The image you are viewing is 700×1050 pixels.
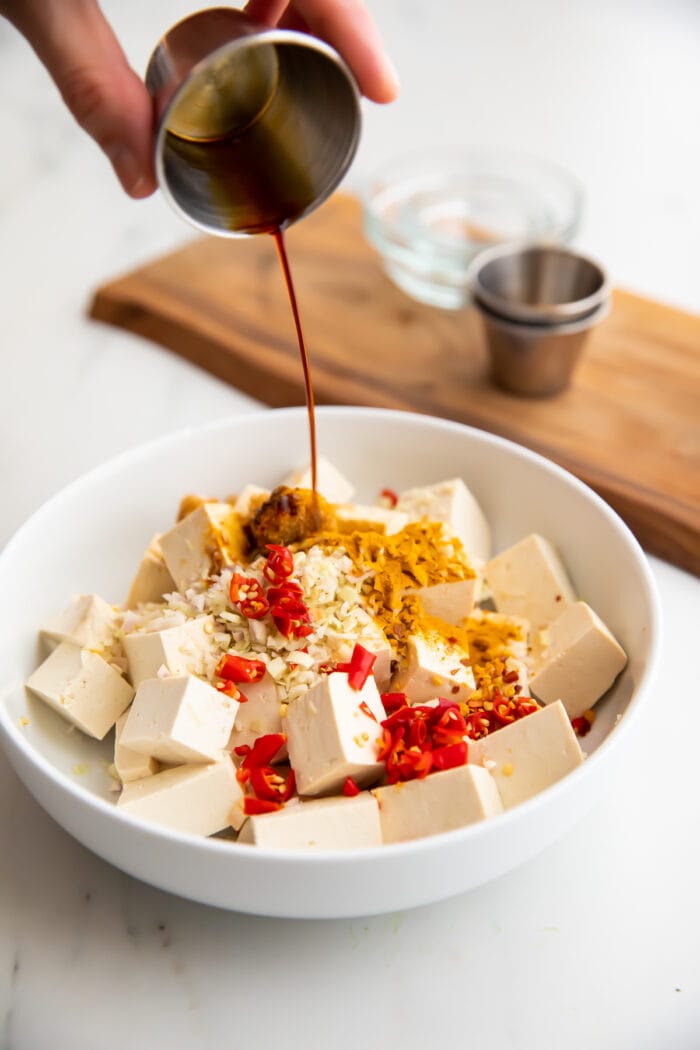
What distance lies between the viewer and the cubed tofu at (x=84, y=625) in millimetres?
1975

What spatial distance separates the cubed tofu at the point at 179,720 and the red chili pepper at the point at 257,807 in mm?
96

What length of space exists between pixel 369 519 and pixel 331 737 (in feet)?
1.98

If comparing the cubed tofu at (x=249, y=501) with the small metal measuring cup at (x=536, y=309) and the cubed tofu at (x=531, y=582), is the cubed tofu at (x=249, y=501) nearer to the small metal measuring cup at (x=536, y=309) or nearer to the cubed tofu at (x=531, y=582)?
the cubed tofu at (x=531, y=582)

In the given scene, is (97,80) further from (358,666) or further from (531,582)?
(531,582)

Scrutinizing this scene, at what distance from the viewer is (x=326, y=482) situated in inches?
91.5

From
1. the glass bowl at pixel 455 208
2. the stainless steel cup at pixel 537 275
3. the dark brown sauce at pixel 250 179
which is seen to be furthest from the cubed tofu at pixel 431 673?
the glass bowl at pixel 455 208

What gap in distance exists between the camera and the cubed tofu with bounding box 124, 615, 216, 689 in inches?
73.0

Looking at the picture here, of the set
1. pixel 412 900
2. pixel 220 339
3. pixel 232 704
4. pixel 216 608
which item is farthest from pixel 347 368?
pixel 412 900

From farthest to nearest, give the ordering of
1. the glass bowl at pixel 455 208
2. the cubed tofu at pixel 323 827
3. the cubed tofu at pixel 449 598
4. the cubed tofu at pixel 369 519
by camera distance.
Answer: the glass bowl at pixel 455 208 < the cubed tofu at pixel 369 519 < the cubed tofu at pixel 449 598 < the cubed tofu at pixel 323 827

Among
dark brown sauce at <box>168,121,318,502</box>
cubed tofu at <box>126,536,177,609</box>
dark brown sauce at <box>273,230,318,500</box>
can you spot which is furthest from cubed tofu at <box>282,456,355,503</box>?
dark brown sauce at <box>168,121,318,502</box>

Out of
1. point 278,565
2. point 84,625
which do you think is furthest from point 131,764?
point 278,565

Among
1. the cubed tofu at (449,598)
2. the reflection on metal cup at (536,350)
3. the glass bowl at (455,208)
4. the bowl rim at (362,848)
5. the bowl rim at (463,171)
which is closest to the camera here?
the bowl rim at (362,848)

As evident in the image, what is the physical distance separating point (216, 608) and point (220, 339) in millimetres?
1382

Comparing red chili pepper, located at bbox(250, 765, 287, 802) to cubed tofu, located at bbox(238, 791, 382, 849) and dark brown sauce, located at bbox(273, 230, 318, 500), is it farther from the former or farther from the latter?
dark brown sauce, located at bbox(273, 230, 318, 500)
